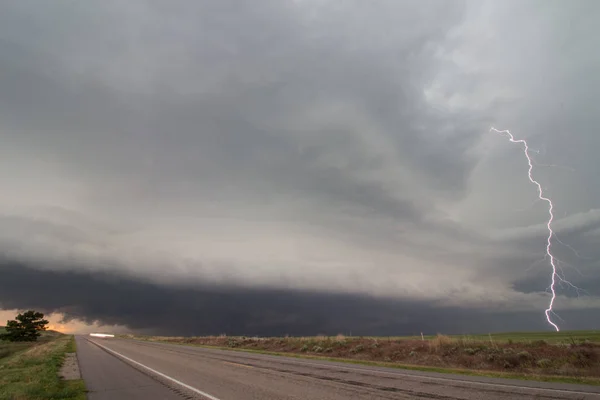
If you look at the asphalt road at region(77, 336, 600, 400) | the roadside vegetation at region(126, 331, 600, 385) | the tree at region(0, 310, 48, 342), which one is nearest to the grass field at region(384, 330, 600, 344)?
the roadside vegetation at region(126, 331, 600, 385)

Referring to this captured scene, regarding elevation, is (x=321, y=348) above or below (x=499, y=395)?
below

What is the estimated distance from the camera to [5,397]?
11648 millimetres

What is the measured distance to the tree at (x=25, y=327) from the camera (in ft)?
326

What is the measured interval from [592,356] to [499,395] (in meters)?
13.5

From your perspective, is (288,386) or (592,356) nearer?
(288,386)

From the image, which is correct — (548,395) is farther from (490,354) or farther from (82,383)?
(82,383)

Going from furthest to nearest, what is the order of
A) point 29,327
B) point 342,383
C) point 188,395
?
point 29,327, point 342,383, point 188,395

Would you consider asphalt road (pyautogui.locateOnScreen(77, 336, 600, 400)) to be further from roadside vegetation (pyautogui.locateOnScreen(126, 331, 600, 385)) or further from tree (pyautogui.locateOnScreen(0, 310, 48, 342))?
tree (pyautogui.locateOnScreen(0, 310, 48, 342))

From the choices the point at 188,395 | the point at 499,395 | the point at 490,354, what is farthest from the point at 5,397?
the point at 490,354

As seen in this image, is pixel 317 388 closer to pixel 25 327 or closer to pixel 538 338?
pixel 538 338

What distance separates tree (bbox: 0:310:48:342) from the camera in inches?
3907

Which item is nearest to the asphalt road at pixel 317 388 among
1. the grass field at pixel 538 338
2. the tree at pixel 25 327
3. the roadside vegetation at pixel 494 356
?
the roadside vegetation at pixel 494 356

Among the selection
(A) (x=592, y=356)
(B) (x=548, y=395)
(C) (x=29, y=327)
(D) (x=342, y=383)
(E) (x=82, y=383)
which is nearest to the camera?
(B) (x=548, y=395)

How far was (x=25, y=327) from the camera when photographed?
10244 centimetres
